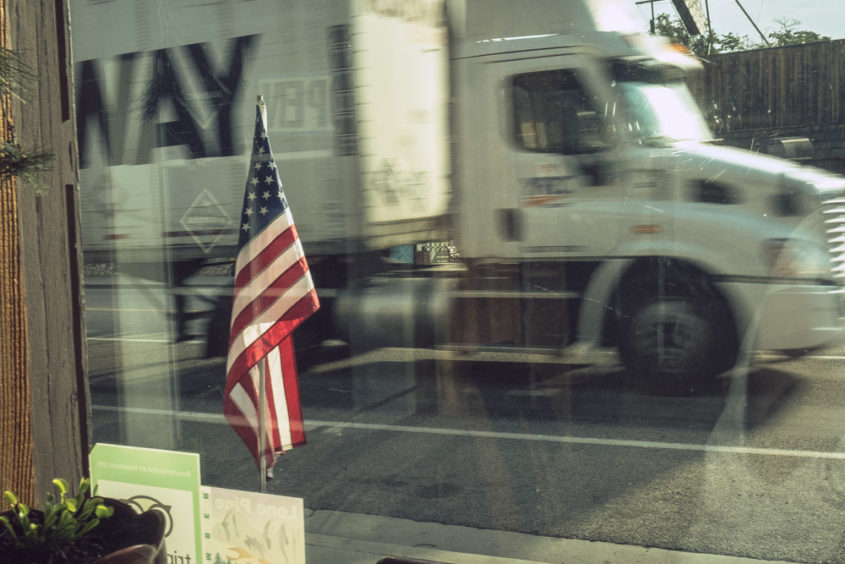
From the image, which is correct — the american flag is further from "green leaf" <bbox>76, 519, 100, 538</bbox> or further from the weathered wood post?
"green leaf" <bbox>76, 519, 100, 538</bbox>

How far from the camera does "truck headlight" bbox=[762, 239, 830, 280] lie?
2883 mm

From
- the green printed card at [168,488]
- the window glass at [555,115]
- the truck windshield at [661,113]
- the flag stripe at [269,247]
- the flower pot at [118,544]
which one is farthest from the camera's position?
the window glass at [555,115]

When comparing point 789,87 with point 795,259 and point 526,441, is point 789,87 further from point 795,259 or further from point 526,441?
point 526,441

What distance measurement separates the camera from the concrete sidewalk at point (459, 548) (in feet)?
11.2

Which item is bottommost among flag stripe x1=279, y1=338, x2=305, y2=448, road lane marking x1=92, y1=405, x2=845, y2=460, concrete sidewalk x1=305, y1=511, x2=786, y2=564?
concrete sidewalk x1=305, y1=511, x2=786, y2=564

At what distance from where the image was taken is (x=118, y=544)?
8.02ft

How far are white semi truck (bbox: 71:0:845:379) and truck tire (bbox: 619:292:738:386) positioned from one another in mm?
11

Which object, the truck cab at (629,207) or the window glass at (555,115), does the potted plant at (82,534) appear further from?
the window glass at (555,115)

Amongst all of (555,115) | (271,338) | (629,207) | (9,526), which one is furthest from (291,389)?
(555,115)

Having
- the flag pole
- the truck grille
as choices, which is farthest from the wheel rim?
the flag pole

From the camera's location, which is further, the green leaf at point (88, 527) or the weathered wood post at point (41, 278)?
the weathered wood post at point (41, 278)

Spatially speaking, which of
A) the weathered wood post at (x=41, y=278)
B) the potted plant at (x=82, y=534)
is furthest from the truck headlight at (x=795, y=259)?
the weathered wood post at (x=41, y=278)

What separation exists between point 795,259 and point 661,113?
2.92 feet

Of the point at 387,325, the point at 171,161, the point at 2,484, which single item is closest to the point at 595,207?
the point at 387,325
